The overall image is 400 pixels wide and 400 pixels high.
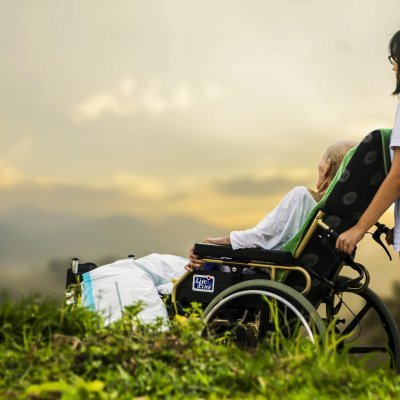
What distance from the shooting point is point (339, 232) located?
4352mm

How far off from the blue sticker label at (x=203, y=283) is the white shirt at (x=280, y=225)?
0.92 ft

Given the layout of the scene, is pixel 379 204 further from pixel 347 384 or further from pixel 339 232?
pixel 347 384

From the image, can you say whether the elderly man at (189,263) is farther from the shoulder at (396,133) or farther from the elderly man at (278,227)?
the shoulder at (396,133)

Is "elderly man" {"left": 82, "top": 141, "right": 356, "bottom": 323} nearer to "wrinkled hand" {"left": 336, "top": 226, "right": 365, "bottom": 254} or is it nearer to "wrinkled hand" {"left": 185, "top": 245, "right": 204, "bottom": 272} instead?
"wrinkled hand" {"left": 185, "top": 245, "right": 204, "bottom": 272}

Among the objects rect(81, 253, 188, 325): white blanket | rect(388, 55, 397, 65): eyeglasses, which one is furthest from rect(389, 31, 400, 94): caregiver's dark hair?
rect(81, 253, 188, 325): white blanket

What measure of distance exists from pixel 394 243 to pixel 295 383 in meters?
1.61

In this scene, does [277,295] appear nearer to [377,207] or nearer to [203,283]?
[203,283]

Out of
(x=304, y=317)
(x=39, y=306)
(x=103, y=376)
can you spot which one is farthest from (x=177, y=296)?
(x=103, y=376)

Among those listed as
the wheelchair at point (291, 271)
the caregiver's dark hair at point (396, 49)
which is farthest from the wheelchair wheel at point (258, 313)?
the caregiver's dark hair at point (396, 49)

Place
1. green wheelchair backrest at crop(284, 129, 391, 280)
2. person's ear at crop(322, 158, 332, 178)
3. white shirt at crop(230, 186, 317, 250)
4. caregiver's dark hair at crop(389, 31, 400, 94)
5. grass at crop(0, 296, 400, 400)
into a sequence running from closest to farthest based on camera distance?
1. grass at crop(0, 296, 400, 400)
2. caregiver's dark hair at crop(389, 31, 400, 94)
3. green wheelchair backrest at crop(284, 129, 391, 280)
4. white shirt at crop(230, 186, 317, 250)
5. person's ear at crop(322, 158, 332, 178)

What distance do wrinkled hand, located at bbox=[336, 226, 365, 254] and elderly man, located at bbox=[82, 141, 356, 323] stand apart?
38cm

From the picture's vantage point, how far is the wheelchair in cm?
424

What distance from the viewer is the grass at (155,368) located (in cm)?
282

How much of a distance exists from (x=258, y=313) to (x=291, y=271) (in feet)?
1.13
